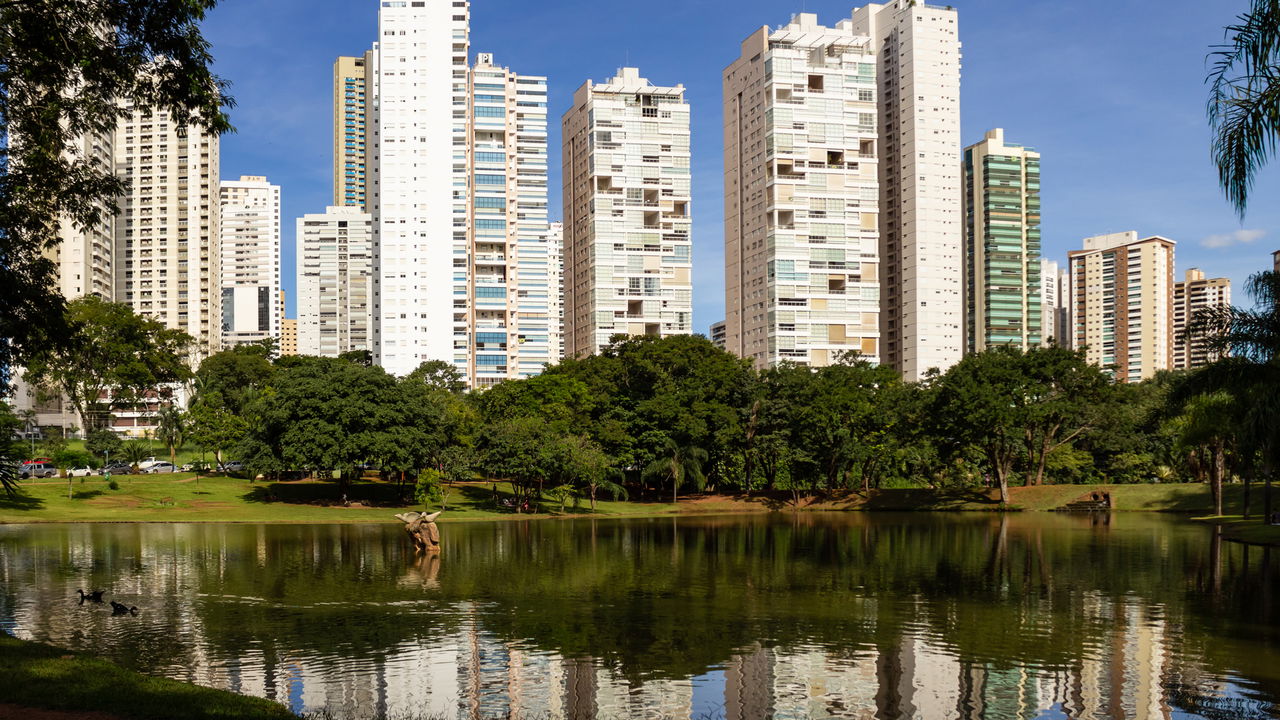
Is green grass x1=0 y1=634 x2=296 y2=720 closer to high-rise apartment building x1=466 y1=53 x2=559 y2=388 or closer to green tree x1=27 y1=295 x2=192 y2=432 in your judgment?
green tree x1=27 y1=295 x2=192 y2=432

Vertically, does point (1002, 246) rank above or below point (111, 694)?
above

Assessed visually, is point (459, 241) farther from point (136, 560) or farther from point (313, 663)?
point (313, 663)

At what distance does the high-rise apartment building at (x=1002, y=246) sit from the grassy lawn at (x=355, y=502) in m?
78.6

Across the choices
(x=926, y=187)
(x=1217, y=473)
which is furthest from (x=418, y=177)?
(x=1217, y=473)

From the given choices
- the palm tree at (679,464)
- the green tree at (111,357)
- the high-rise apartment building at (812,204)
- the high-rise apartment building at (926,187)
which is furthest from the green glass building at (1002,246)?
Result: the green tree at (111,357)

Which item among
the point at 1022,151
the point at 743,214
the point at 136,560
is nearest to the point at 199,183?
the point at 743,214

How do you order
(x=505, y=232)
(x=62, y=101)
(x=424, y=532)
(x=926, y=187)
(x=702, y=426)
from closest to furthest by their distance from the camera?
(x=62, y=101) < (x=424, y=532) < (x=702, y=426) < (x=505, y=232) < (x=926, y=187)

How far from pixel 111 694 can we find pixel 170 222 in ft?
616

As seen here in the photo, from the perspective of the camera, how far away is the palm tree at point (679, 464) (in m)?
78.7

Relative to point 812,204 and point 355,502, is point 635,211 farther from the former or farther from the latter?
point 355,502

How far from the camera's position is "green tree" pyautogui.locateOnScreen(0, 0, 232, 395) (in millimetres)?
20000

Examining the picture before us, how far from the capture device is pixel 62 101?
22.3 meters

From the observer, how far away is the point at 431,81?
126 metres

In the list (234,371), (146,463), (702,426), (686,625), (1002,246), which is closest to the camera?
(686,625)
